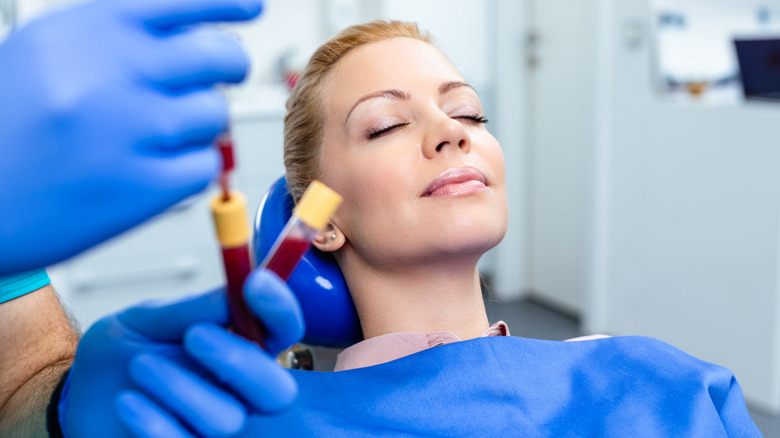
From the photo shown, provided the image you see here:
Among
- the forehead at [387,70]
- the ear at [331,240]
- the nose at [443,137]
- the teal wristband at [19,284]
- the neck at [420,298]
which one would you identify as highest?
the forehead at [387,70]

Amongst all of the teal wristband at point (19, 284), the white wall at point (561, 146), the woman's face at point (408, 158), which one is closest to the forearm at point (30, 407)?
the teal wristband at point (19, 284)

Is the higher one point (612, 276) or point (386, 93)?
point (386, 93)

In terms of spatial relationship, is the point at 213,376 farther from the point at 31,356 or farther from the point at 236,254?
the point at 31,356

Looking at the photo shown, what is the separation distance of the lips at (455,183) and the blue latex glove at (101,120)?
492mm

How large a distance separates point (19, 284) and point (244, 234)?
1.63 feet

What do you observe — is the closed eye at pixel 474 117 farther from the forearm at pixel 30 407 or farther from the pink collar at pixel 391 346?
the forearm at pixel 30 407

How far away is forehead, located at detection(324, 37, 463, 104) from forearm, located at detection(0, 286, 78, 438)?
0.52 m

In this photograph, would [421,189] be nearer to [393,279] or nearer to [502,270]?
[393,279]

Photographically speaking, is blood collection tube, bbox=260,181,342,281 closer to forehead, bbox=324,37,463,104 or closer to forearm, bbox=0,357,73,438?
forearm, bbox=0,357,73,438

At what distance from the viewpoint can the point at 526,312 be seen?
3.36m

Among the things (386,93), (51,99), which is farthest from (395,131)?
(51,99)

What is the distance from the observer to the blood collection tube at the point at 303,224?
61 cm

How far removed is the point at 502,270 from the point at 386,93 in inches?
99.4

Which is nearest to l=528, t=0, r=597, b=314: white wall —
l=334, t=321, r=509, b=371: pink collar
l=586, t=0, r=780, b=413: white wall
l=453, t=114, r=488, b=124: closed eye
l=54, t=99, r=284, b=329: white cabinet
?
l=586, t=0, r=780, b=413: white wall
